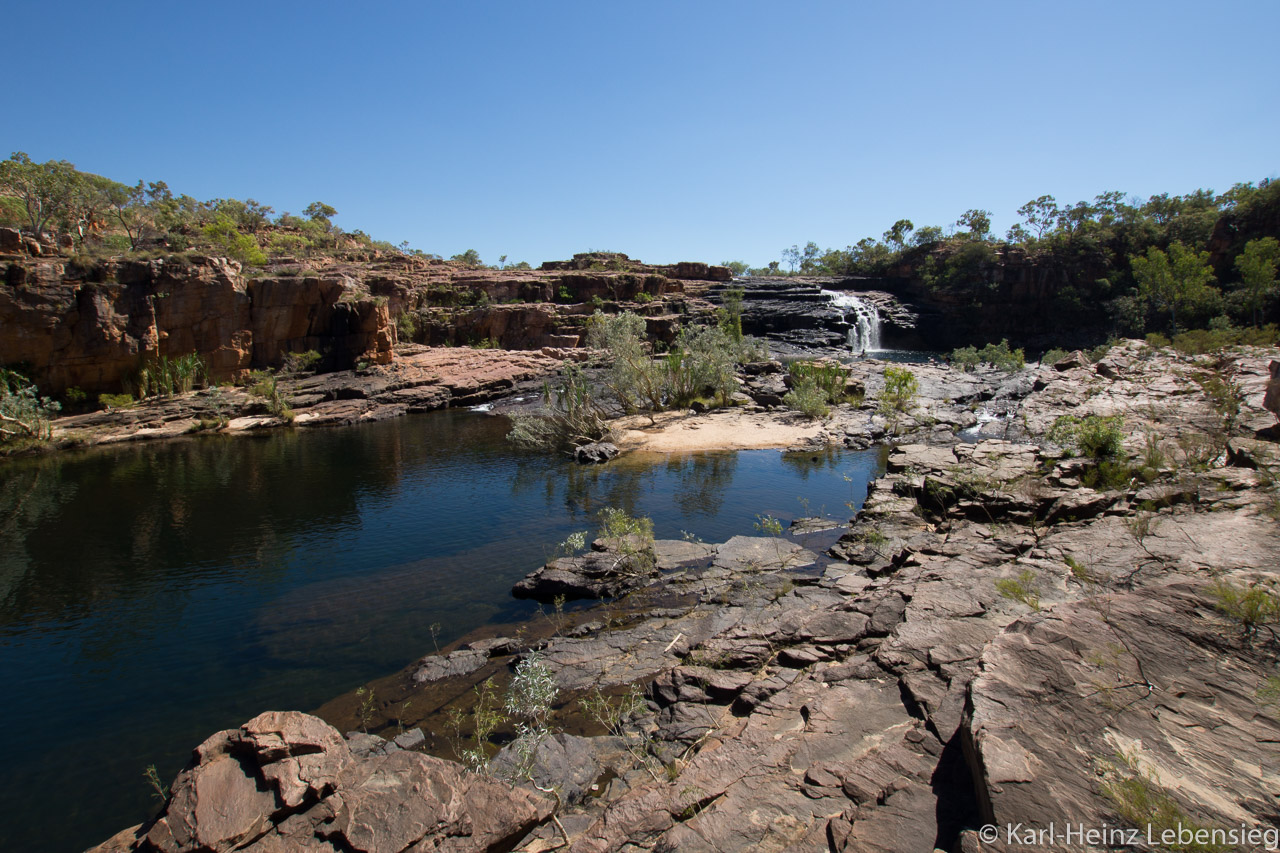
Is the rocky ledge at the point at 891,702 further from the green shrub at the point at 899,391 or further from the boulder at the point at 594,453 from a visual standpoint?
the green shrub at the point at 899,391

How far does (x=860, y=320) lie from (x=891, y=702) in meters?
51.8

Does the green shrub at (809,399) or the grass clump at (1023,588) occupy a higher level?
the green shrub at (809,399)

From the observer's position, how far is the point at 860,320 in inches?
2077

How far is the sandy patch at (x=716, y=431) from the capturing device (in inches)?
871

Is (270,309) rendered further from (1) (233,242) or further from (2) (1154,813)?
(2) (1154,813)

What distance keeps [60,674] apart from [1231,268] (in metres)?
64.4

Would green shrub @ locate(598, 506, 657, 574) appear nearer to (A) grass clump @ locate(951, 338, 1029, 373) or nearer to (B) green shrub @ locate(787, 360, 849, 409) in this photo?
(B) green shrub @ locate(787, 360, 849, 409)

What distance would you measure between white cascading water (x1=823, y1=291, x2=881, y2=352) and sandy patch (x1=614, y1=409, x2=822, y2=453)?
28635 mm

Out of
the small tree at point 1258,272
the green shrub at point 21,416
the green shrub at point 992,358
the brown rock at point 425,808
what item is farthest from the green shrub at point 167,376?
the small tree at point 1258,272

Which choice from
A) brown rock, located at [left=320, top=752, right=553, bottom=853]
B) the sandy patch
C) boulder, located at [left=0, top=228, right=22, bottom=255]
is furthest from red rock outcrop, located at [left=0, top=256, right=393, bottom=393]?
brown rock, located at [left=320, top=752, right=553, bottom=853]

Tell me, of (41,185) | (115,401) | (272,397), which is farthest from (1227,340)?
(41,185)

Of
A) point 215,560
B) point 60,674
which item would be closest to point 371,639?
point 60,674

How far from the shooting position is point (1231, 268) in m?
42.4

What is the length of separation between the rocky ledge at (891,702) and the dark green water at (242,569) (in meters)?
1.87
